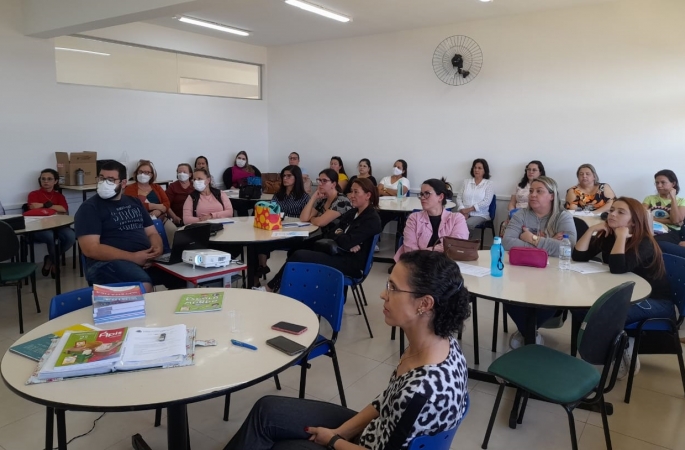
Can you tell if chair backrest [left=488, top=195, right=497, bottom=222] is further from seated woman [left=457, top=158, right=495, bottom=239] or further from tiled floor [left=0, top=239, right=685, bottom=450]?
tiled floor [left=0, top=239, right=685, bottom=450]

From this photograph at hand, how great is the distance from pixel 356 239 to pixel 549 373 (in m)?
1.86

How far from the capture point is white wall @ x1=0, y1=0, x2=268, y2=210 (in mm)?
5648

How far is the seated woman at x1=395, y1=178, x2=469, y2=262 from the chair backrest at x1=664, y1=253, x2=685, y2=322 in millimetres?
1281

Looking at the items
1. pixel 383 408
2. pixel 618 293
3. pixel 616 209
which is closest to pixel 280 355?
pixel 383 408

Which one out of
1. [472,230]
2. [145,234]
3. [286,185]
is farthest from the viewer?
[472,230]

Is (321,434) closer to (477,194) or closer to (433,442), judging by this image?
(433,442)

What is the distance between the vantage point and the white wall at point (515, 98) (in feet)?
19.2

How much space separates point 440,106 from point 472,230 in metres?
2.02

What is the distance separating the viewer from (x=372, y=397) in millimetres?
2867

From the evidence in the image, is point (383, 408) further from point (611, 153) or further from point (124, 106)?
point (124, 106)

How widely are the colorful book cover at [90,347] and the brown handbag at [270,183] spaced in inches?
218

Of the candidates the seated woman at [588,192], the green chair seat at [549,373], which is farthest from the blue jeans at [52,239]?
the seated woman at [588,192]

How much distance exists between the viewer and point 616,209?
3053 mm

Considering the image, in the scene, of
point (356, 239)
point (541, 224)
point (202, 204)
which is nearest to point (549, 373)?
point (541, 224)
